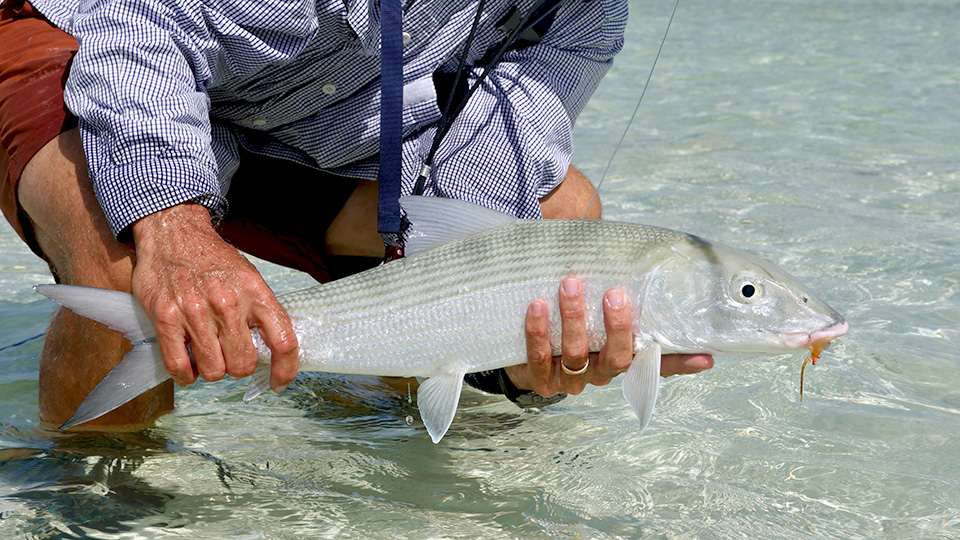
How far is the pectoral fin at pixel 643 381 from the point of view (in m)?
2.14

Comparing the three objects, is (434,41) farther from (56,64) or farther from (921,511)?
(921,511)

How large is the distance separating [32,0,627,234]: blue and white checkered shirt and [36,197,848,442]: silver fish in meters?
0.46

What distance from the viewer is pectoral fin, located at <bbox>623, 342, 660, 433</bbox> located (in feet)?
7.04

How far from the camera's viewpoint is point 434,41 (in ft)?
9.44

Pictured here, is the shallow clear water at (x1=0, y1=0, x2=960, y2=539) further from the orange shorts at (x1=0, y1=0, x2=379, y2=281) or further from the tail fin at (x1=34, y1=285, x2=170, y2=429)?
the orange shorts at (x1=0, y1=0, x2=379, y2=281)

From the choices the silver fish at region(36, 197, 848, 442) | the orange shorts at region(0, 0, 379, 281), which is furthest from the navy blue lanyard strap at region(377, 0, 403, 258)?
the orange shorts at region(0, 0, 379, 281)

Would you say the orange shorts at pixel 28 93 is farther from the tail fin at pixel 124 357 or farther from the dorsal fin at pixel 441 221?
the dorsal fin at pixel 441 221

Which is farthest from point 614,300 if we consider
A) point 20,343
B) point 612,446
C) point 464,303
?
point 20,343

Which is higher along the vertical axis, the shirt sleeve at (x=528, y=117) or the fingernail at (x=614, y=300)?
the shirt sleeve at (x=528, y=117)

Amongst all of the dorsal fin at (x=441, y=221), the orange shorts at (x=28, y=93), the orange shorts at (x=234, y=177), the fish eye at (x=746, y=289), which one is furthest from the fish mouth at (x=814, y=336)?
the orange shorts at (x=28, y=93)


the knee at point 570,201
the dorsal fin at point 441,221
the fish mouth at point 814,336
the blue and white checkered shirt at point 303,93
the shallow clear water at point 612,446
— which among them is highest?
the blue and white checkered shirt at point 303,93

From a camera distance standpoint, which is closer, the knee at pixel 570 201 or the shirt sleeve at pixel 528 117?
the shirt sleeve at pixel 528 117

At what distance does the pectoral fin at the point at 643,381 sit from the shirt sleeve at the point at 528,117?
2.66ft

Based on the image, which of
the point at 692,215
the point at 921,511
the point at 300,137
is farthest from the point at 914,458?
the point at 692,215
